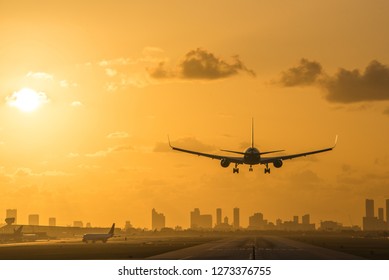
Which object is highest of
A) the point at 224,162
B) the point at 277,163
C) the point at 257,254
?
the point at 277,163

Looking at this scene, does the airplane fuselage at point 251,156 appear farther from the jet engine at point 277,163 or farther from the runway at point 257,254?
the runway at point 257,254

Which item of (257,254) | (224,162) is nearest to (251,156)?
(224,162)

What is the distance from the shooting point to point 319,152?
125m

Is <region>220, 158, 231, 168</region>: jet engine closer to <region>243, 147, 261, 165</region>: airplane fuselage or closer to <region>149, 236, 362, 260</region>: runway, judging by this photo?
<region>243, 147, 261, 165</region>: airplane fuselage

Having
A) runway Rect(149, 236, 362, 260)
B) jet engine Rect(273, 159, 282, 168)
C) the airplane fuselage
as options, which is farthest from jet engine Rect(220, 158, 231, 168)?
runway Rect(149, 236, 362, 260)

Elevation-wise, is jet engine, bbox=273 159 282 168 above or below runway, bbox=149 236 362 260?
above

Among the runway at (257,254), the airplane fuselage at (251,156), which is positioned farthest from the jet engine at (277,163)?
the runway at (257,254)

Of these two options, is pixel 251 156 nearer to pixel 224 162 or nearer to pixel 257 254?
pixel 224 162
